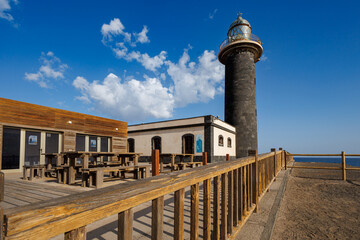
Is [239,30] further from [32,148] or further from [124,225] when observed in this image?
[124,225]

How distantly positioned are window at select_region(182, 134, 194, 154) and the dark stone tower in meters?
5.39

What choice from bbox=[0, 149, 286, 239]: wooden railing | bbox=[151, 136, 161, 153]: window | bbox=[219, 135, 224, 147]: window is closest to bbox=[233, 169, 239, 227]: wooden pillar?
bbox=[0, 149, 286, 239]: wooden railing

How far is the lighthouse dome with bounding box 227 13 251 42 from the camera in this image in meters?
20.2

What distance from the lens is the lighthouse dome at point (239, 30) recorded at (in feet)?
66.1

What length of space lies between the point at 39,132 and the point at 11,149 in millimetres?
1423

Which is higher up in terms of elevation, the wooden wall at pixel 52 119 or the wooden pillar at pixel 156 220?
the wooden wall at pixel 52 119

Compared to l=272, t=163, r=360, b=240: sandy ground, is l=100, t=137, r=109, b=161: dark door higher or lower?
higher

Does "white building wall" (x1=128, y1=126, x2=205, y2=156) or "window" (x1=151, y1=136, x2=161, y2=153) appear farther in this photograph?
"window" (x1=151, y1=136, x2=161, y2=153)

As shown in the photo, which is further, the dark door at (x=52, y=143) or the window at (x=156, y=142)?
the window at (x=156, y=142)

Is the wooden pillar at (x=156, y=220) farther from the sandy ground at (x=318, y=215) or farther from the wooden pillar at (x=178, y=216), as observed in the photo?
the sandy ground at (x=318, y=215)

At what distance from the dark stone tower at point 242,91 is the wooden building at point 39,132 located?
1195 centimetres

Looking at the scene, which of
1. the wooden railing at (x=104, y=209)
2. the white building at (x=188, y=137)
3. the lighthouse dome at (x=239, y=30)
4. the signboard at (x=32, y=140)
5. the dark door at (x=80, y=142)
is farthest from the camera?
the lighthouse dome at (x=239, y=30)

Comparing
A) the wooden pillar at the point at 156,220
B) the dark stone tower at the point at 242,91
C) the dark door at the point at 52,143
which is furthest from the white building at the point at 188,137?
the wooden pillar at the point at 156,220

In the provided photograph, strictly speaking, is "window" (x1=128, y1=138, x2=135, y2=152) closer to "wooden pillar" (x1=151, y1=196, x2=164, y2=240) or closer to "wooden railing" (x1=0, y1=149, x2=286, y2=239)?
"wooden railing" (x1=0, y1=149, x2=286, y2=239)
